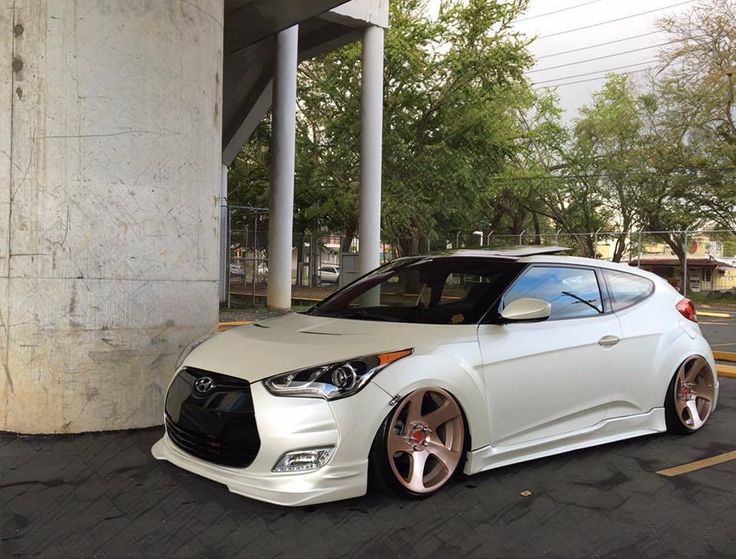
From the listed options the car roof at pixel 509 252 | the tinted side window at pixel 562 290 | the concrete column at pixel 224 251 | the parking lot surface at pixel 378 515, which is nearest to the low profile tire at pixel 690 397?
the parking lot surface at pixel 378 515

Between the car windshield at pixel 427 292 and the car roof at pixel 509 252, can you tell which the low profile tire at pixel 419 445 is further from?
the car roof at pixel 509 252

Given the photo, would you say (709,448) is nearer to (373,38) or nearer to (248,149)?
(373,38)

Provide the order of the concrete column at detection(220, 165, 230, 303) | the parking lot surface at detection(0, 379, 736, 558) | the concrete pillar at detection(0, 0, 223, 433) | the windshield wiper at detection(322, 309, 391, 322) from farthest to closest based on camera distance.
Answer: the concrete column at detection(220, 165, 230, 303), the concrete pillar at detection(0, 0, 223, 433), the windshield wiper at detection(322, 309, 391, 322), the parking lot surface at detection(0, 379, 736, 558)

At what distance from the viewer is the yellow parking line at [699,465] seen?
4.39 metres

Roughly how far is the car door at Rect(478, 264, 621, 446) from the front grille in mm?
1452

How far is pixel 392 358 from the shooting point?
12.1 ft

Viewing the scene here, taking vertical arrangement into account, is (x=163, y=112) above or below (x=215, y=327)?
above

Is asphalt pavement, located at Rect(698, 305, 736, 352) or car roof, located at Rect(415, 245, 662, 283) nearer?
car roof, located at Rect(415, 245, 662, 283)

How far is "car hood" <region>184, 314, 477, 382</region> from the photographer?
3650 mm

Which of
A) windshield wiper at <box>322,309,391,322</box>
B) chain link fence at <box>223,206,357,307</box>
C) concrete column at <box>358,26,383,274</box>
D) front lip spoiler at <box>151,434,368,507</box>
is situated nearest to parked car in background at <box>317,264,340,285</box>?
chain link fence at <box>223,206,357,307</box>

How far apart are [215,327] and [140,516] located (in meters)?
2.46

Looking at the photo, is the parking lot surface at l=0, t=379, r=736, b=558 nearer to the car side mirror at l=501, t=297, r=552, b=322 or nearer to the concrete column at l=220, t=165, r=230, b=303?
the car side mirror at l=501, t=297, r=552, b=322

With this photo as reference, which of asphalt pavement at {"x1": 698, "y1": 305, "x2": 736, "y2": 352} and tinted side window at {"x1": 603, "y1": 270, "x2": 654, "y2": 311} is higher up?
tinted side window at {"x1": 603, "y1": 270, "x2": 654, "y2": 311}

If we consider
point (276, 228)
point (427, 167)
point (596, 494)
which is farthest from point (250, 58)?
point (596, 494)
